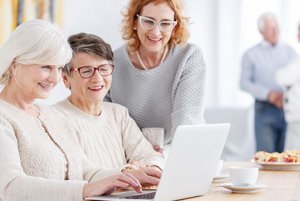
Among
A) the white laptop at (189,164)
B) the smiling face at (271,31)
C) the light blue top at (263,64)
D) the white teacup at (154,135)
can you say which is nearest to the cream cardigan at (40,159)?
the white laptop at (189,164)

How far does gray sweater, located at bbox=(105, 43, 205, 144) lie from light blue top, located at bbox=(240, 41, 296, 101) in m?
3.46

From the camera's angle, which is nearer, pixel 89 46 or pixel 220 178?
pixel 220 178

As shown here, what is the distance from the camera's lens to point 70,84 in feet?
8.98

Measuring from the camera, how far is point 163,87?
306 centimetres

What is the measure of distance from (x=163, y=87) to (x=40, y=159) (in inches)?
39.7

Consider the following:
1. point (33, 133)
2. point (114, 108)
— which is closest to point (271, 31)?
point (114, 108)

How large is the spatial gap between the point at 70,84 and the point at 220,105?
4.54 meters

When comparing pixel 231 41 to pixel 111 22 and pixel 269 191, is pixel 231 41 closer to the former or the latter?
pixel 111 22

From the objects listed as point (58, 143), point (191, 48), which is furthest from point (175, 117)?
point (58, 143)

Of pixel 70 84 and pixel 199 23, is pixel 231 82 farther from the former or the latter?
pixel 70 84

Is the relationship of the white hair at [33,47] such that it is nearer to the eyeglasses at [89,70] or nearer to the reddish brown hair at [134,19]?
the eyeglasses at [89,70]

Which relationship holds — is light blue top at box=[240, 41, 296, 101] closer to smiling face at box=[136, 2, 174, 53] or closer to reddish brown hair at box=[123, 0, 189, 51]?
reddish brown hair at box=[123, 0, 189, 51]

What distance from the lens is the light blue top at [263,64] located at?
6517 mm

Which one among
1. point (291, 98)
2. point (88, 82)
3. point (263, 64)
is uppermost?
point (88, 82)
